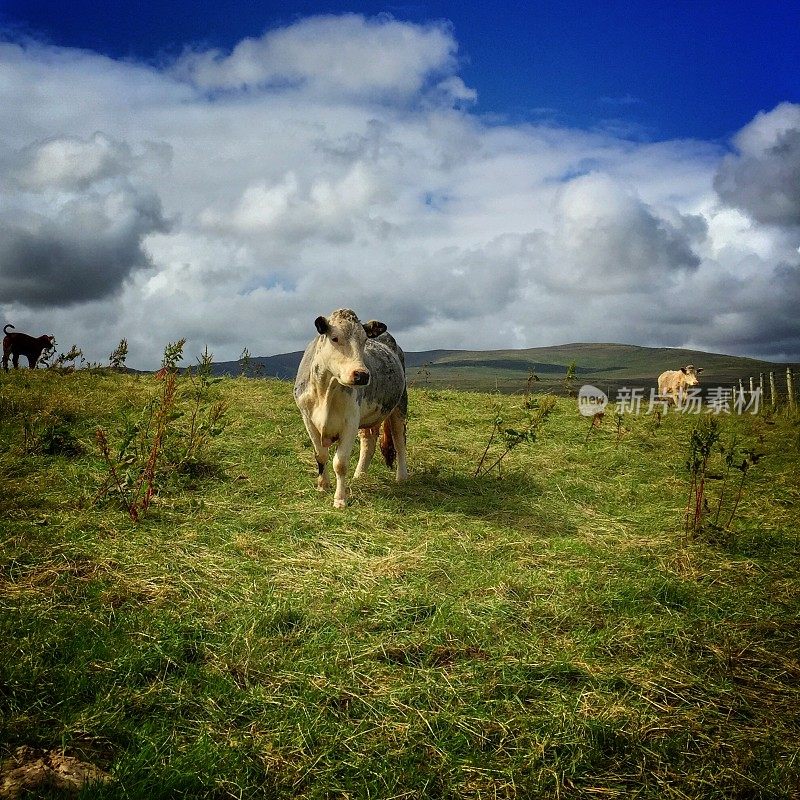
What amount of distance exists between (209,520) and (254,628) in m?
2.56

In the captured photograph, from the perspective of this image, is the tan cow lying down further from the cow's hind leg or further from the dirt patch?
the dirt patch

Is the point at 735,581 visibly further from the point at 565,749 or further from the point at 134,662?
the point at 134,662

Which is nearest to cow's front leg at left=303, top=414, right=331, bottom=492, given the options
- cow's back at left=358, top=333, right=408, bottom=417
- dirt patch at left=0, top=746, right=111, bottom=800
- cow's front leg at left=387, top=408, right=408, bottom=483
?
cow's back at left=358, top=333, right=408, bottom=417

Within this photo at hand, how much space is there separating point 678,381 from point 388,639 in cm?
2527

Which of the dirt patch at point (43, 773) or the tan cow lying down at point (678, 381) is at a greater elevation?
the tan cow lying down at point (678, 381)

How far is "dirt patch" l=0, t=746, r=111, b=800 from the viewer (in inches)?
110

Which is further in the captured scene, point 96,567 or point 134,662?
point 96,567

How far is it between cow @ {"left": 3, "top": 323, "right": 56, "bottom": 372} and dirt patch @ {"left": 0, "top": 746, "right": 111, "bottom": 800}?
60.6 ft

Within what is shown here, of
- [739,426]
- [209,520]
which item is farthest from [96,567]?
[739,426]

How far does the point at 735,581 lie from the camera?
571 centimetres

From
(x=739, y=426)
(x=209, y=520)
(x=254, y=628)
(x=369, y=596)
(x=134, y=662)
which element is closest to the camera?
(x=134, y=662)

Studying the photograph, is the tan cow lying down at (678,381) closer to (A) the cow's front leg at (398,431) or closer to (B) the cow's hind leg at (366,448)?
(A) the cow's front leg at (398,431)

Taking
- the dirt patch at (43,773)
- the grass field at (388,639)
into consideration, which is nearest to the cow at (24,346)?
the grass field at (388,639)

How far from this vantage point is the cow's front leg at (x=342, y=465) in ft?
24.9
